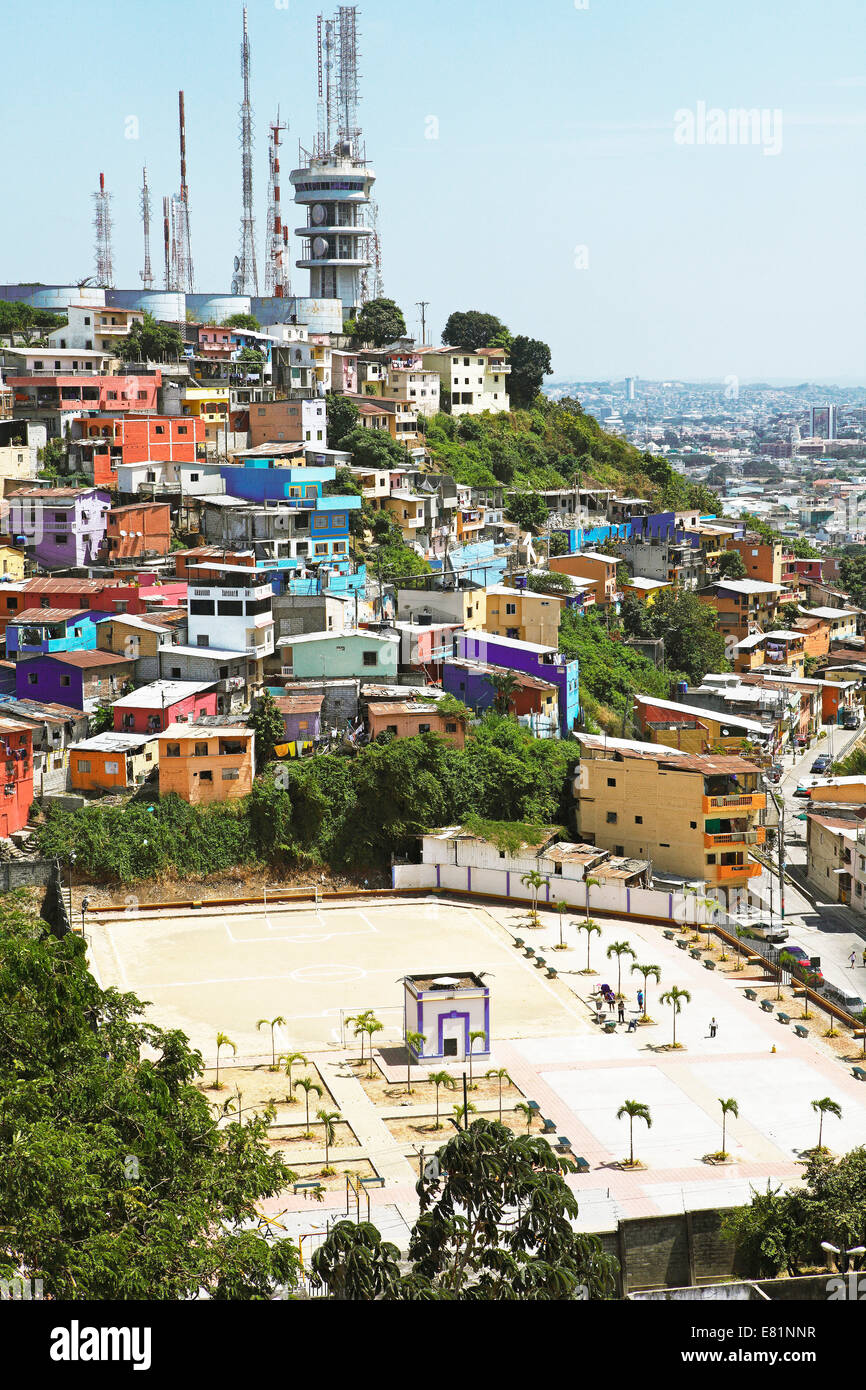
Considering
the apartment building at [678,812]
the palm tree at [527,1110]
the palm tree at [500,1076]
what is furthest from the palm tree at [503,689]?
the palm tree at [527,1110]

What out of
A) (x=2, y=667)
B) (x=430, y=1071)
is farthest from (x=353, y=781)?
(x=430, y=1071)

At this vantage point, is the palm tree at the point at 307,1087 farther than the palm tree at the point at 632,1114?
Yes

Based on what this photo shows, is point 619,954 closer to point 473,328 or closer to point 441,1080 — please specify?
point 441,1080

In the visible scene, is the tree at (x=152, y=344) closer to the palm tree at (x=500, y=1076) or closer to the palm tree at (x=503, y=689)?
the palm tree at (x=503, y=689)

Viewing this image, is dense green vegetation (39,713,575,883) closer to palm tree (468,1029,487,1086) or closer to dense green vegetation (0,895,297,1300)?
palm tree (468,1029,487,1086)

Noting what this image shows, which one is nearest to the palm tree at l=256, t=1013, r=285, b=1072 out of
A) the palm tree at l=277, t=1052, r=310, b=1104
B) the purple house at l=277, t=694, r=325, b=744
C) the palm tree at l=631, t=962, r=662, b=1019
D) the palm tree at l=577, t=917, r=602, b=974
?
the palm tree at l=277, t=1052, r=310, b=1104

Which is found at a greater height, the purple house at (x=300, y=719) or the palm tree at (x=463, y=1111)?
the purple house at (x=300, y=719)

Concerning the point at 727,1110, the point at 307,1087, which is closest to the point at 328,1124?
the point at 307,1087
